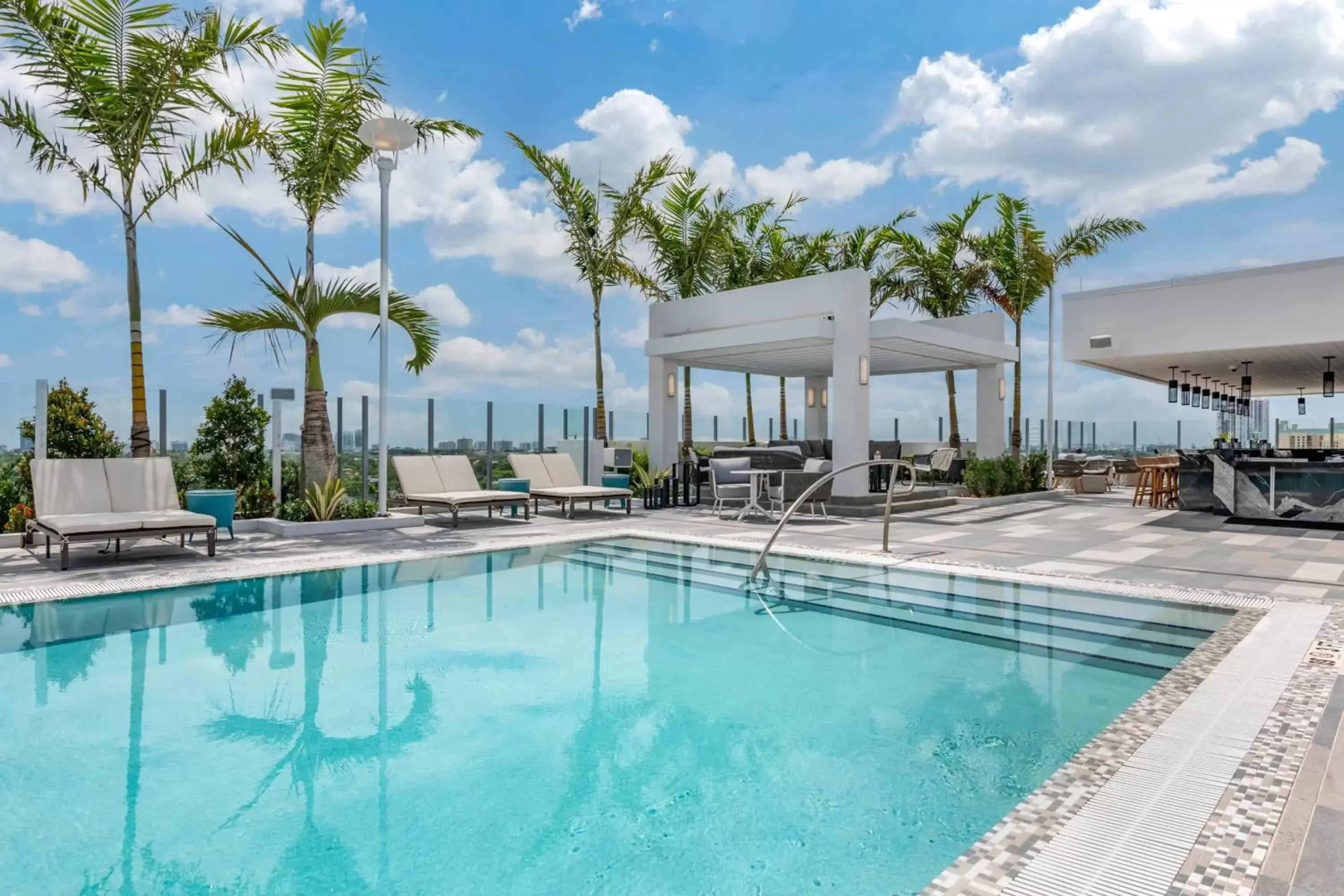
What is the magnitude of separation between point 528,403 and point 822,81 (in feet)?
29.4

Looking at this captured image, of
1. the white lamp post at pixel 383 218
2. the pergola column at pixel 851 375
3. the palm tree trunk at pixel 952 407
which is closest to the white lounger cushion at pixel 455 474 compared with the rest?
the white lamp post at pixel 383 218

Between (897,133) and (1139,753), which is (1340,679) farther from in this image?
(897,133)

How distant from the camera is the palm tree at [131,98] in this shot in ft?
28.9

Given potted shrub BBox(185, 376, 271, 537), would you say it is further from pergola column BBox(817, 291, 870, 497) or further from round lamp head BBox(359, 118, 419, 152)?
pergola column BBox(817, 291, 870, 497)

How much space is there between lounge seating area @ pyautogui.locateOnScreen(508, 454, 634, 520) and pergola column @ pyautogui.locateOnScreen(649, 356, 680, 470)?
1.54m

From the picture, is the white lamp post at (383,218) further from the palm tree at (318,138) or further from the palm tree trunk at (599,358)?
the palm tree trunk at (599,358)

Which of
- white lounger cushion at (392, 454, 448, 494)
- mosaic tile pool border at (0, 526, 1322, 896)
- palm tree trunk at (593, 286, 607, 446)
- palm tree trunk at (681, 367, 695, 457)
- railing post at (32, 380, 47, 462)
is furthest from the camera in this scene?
palm tree trunk at (681, 367, 695, 457)

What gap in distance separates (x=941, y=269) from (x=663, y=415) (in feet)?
30.6

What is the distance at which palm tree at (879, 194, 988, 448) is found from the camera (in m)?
19.7

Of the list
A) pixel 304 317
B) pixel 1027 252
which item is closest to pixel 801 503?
pixel 304 317

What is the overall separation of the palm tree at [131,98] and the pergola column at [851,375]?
8.81m

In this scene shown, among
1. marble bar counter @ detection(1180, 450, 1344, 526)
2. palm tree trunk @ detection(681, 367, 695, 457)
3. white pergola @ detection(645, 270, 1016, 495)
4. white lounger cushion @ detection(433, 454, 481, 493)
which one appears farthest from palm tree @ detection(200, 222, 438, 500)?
marble bar counter @ detection(1180, 450, 1344, 526)

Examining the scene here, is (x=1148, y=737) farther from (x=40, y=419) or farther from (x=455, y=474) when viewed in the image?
(x=40, y=419)

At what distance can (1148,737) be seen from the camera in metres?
3.41
